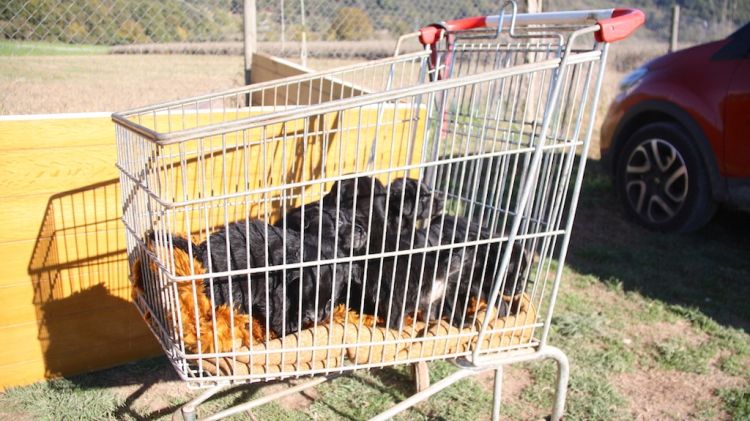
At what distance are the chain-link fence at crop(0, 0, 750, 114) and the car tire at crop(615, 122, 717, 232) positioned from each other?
113 inches

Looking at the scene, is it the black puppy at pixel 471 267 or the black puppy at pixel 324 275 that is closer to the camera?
the black puppy at pixel 324 275

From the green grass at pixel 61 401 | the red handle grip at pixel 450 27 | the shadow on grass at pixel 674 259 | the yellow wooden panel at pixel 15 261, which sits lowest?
the green grass at pixel 61 401

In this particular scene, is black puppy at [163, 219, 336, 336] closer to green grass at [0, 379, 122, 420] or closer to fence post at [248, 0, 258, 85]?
green grass at [0, 379, 122, 420]

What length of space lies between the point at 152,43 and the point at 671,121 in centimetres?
421

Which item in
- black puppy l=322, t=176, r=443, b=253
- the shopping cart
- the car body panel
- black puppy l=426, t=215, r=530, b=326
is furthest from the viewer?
the car body panel

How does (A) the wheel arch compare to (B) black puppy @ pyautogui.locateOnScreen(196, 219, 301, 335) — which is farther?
(A) the wheel arch

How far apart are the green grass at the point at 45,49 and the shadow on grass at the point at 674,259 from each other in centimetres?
389

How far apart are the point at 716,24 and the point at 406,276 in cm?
1323

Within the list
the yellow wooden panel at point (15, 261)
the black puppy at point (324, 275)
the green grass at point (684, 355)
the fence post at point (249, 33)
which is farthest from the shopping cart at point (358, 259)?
the fence post at point (249, 33)

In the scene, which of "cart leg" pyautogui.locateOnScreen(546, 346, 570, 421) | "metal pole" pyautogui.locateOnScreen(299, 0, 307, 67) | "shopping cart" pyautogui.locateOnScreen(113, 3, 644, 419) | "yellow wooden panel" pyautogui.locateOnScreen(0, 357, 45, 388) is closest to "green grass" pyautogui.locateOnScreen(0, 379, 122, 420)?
"yellow wooden panel" pyautogui.locateOnScreen(0, 357, 45, 388)

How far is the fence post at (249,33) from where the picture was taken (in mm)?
4934

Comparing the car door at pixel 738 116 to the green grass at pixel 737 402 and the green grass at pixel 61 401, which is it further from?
the green grass at pixel 61 401

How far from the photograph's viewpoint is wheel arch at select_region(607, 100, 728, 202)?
15.0 feet

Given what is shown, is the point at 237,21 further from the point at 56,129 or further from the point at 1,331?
the point at 1,331
